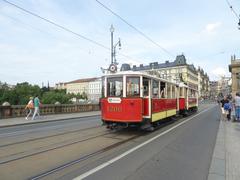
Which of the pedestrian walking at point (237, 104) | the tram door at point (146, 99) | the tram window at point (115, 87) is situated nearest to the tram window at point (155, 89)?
the tram door at point (146, 99)

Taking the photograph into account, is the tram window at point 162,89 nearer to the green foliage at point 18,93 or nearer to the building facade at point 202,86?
the green foliage at point 18,93

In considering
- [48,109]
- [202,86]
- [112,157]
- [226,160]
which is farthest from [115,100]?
[202,86]

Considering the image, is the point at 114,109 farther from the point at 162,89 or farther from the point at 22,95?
the point at 22,95

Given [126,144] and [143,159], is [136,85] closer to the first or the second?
[126,144]

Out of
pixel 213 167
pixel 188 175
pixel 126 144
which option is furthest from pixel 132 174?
pixel 126 144

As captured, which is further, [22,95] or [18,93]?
[18,93]

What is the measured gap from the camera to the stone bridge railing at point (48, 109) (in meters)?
21.8

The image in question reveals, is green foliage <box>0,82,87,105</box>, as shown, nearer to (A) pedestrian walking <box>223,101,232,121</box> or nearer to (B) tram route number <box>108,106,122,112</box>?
(A) pedestrian walking <box>223,101,232,121</box>

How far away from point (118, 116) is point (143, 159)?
15.1 ft

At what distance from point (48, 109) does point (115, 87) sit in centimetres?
1564

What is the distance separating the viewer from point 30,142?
10.0 meters

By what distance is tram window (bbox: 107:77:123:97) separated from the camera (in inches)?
476

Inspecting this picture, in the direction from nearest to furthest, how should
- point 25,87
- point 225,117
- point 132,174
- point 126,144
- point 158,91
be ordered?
point 132,174 → point 126,144 → point 158,91 → point 225,117 → point 25,87

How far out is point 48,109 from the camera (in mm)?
26203
